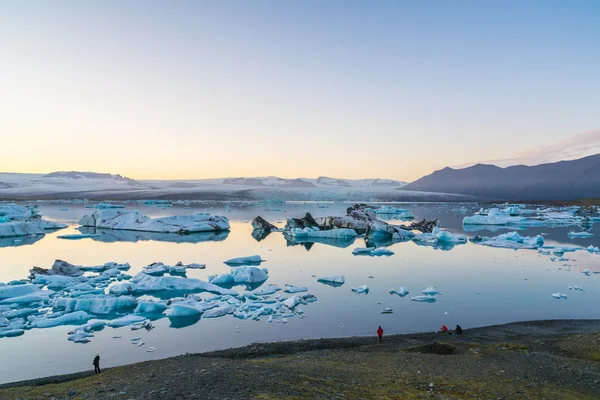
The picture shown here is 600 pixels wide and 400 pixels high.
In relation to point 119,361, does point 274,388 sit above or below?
above

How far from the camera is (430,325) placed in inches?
459

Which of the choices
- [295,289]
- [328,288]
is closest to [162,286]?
[295,289]

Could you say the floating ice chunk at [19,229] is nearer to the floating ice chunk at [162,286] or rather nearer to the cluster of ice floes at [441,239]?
the floating ice chunk at [162,286]

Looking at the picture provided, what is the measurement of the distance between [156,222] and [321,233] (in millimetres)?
14732

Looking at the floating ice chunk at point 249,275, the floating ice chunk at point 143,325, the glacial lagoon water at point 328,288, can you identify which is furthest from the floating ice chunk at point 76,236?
the floating ice chunk at point 143,325

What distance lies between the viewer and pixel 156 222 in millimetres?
36469

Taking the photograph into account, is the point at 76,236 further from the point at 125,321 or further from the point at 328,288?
the point at 328,288

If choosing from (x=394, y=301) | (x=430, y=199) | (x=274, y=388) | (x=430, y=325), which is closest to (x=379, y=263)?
(x=394, y=301)

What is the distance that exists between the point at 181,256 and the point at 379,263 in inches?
441

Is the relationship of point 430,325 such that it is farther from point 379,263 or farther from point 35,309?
point 35,309

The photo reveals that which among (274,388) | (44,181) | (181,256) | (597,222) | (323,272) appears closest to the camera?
(274,388)

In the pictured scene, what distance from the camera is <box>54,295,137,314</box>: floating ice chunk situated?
40.4ft

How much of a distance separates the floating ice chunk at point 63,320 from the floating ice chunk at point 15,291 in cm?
272

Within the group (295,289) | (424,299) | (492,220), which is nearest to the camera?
(424,299)
